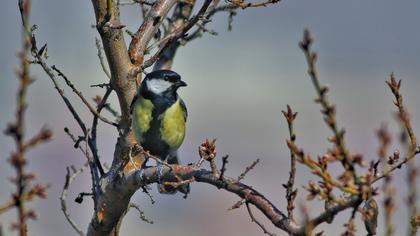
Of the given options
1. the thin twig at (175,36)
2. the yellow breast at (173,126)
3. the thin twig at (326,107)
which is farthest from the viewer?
the yellow breast at (173,126)

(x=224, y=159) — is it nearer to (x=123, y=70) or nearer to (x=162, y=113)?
(x=123, y=70)

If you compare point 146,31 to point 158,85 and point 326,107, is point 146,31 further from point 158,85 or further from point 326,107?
point 326,107

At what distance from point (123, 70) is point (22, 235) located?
1.63m

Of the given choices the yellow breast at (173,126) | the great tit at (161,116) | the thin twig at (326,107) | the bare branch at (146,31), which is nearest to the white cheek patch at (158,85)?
the great tit at (161,116)

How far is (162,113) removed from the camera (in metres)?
3.61

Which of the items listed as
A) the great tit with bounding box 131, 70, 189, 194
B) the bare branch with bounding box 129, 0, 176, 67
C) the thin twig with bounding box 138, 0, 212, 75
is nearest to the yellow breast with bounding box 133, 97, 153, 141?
the great tit with bounding box 131, 70, 189, 194

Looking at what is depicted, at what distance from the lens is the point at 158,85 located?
3.55 m

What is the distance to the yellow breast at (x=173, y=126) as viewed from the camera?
3.53 m

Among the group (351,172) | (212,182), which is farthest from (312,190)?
(212,182)

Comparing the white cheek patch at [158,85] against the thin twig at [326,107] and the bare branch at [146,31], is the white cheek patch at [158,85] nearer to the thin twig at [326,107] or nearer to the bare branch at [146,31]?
the bare branch at [146,31]

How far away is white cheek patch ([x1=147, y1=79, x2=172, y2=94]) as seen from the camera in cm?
346

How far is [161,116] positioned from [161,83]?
0.16 metres

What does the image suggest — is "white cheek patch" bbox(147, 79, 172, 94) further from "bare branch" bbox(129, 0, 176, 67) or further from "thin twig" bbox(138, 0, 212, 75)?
"thin twig" bbox(138, 0, 212, 75)

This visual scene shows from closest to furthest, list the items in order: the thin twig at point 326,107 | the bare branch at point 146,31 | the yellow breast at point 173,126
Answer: the thin twig at point 326,107, the bare branch at point 146,31, the yellow breast at point 173,126
